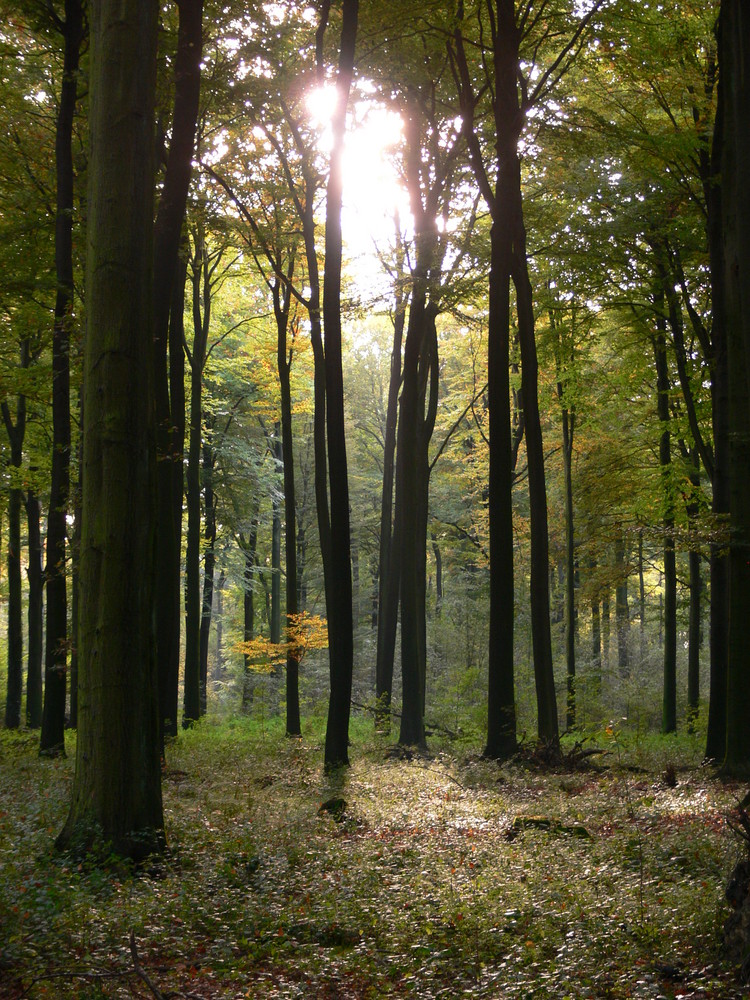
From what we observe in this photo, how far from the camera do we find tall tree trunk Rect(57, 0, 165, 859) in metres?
6.31

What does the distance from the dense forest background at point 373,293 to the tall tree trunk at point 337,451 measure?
0.05 m

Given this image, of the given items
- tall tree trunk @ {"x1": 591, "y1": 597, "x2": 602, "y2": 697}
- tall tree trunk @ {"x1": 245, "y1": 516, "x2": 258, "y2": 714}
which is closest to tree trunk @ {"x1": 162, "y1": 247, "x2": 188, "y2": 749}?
tall tree trunk @ {"x1": 591, "y1": 597, "x2": 602, "y2": 697}

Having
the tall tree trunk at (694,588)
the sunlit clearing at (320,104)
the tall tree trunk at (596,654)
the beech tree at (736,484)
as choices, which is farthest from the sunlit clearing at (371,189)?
the tall tree trunk at (596,654)

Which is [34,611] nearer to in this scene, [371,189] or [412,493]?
[412,493]

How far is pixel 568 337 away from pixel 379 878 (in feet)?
54.1

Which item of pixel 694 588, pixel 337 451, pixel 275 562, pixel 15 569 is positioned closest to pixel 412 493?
pixel 337 451

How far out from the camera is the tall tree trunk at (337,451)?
38.7 feet

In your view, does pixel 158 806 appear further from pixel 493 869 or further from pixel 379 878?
pixel 493 869

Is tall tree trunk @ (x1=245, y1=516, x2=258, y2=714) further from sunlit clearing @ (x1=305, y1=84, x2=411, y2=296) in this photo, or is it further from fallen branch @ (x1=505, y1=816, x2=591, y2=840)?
fallen branch @ (x1=505, y1=816, x2=591, y2=840)

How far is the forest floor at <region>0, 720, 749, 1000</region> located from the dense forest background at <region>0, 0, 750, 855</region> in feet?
3.77

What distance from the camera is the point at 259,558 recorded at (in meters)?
33.8

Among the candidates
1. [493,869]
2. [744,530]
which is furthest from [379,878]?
[744,530]

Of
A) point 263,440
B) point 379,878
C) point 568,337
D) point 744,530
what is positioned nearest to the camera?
point 379,878

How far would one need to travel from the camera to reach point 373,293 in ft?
50.7
